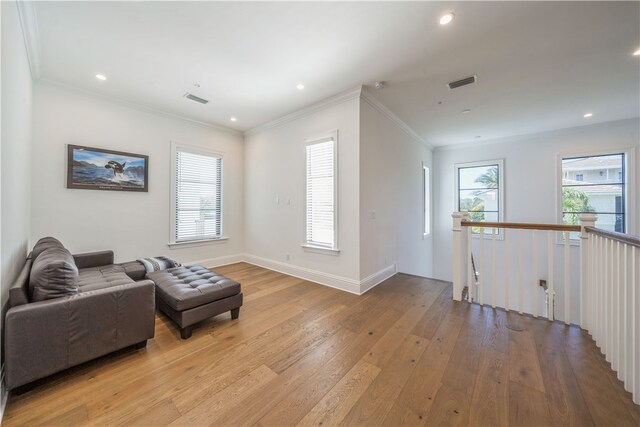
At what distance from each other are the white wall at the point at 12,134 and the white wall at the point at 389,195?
328cm

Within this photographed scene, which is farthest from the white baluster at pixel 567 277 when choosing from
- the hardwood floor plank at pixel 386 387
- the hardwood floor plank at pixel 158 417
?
the hardwood floor plank at pixel 158 417

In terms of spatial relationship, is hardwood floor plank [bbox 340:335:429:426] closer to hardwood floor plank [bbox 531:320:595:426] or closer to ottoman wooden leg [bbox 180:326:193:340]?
hardwood floor plank [bbox 531:320:595:426]

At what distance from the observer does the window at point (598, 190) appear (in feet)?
14.4

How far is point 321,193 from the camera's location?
3.83 meters

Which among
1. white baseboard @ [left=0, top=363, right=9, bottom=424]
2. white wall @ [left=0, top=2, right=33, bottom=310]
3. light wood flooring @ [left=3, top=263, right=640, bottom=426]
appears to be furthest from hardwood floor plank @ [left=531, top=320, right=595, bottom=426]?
white wall @ [left=0, top=2, right=33, bottom=310]

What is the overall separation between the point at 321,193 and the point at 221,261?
266cm

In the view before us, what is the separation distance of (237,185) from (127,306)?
11.7ft

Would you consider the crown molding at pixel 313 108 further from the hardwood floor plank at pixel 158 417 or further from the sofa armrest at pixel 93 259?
the hardwood floor plank at pixel 158 417

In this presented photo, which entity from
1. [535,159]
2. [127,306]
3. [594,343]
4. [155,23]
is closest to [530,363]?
[594,343]

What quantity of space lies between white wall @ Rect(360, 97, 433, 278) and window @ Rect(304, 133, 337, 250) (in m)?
0.48

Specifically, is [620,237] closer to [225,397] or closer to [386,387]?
[386,387]

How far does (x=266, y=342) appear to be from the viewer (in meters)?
2.14

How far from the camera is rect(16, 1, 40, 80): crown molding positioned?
1.98m

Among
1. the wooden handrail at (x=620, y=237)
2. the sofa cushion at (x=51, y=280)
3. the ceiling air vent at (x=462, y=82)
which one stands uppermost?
the ceiling air vent at (x=462, y=82)
